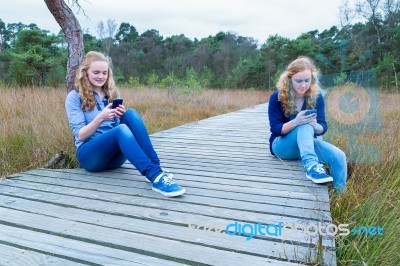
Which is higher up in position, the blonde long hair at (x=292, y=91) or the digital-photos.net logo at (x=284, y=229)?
the blonde long hair at (x=292, y=91)

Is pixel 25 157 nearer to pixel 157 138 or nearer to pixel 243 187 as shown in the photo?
pixel 157 138

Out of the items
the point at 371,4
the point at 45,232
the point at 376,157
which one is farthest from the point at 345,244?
the point at 371,4

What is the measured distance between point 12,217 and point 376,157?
228 cm

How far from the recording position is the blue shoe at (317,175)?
209cm

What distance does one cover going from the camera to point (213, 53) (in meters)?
30.1

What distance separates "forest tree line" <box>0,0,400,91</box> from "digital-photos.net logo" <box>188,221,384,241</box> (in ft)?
27.9

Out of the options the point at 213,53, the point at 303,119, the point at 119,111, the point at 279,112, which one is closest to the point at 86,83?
the point at 119,111

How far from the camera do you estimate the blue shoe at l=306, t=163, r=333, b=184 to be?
209cm

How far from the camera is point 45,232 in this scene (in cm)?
152

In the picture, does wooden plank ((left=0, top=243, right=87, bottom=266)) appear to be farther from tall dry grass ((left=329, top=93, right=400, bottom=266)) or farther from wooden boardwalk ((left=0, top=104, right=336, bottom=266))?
tall dry grass ((left=329, top=93, right=400, bottom=266))

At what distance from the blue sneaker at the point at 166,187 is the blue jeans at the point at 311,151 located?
0.87m

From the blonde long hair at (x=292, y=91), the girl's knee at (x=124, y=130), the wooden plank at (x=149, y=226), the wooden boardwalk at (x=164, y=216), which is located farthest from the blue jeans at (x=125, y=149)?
the blonde long hair at (x=292, y=91)

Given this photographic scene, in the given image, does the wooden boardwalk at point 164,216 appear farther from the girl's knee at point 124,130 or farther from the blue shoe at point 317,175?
the girl's knee at point 124,130

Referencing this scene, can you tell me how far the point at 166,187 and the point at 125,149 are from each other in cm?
37
